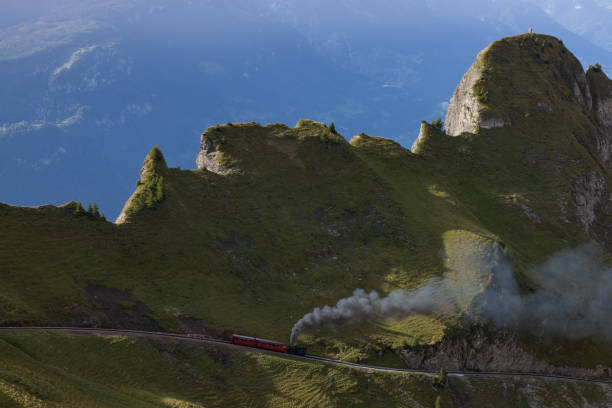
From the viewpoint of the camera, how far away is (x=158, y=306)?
67.8 m

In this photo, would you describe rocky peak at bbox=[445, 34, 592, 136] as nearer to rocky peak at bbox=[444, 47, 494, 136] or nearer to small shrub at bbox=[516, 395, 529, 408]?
rocky peak at bbox=[444, 47, 494, 136]

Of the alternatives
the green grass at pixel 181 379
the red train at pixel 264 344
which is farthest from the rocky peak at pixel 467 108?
the red train at pixel 264 344

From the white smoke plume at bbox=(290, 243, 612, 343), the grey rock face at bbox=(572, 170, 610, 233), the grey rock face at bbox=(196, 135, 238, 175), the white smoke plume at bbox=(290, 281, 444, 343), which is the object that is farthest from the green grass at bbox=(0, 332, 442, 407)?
the grey rock face at bbox=(572, 170, 610, 233)

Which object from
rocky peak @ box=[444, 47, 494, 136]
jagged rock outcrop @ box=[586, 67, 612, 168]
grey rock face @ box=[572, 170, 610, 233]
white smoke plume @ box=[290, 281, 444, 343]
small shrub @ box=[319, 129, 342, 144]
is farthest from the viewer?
jagged rock outcrop @ box=[586, 67, 612, 168]

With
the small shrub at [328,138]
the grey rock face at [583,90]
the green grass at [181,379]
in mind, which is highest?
the grey rock face at [583,90]

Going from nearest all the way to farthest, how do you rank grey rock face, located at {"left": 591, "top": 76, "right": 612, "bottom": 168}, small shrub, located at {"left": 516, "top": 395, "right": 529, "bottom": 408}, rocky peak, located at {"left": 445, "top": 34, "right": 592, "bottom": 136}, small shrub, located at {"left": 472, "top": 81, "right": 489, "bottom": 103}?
small shrub, located at {"left": 516, "top": 395, "right": 529, "bottom": 408}
rocky peak, located at {"left": 445, "top": 34, "right": 592, "bottom": 136}
small shrub, located at {"left": 472, "top": 81, "right": 489, "bottom": 103}
grey rock face, located at {"left": 591, "top": 76, "right": 612, "bottom": 168}

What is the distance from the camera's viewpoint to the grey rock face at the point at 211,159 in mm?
98375

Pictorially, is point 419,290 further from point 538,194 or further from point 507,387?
point 538,194

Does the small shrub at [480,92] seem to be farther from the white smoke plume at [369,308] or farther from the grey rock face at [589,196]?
the white smoke plume at [369,308]

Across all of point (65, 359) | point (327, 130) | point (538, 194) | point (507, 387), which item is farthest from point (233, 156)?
point (538, 194)

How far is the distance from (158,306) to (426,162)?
75.6 metres

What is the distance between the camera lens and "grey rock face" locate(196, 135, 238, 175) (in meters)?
98.4

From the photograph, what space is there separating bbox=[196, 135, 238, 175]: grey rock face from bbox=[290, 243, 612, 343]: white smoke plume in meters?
37.1

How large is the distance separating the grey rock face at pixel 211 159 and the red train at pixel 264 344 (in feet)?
131
